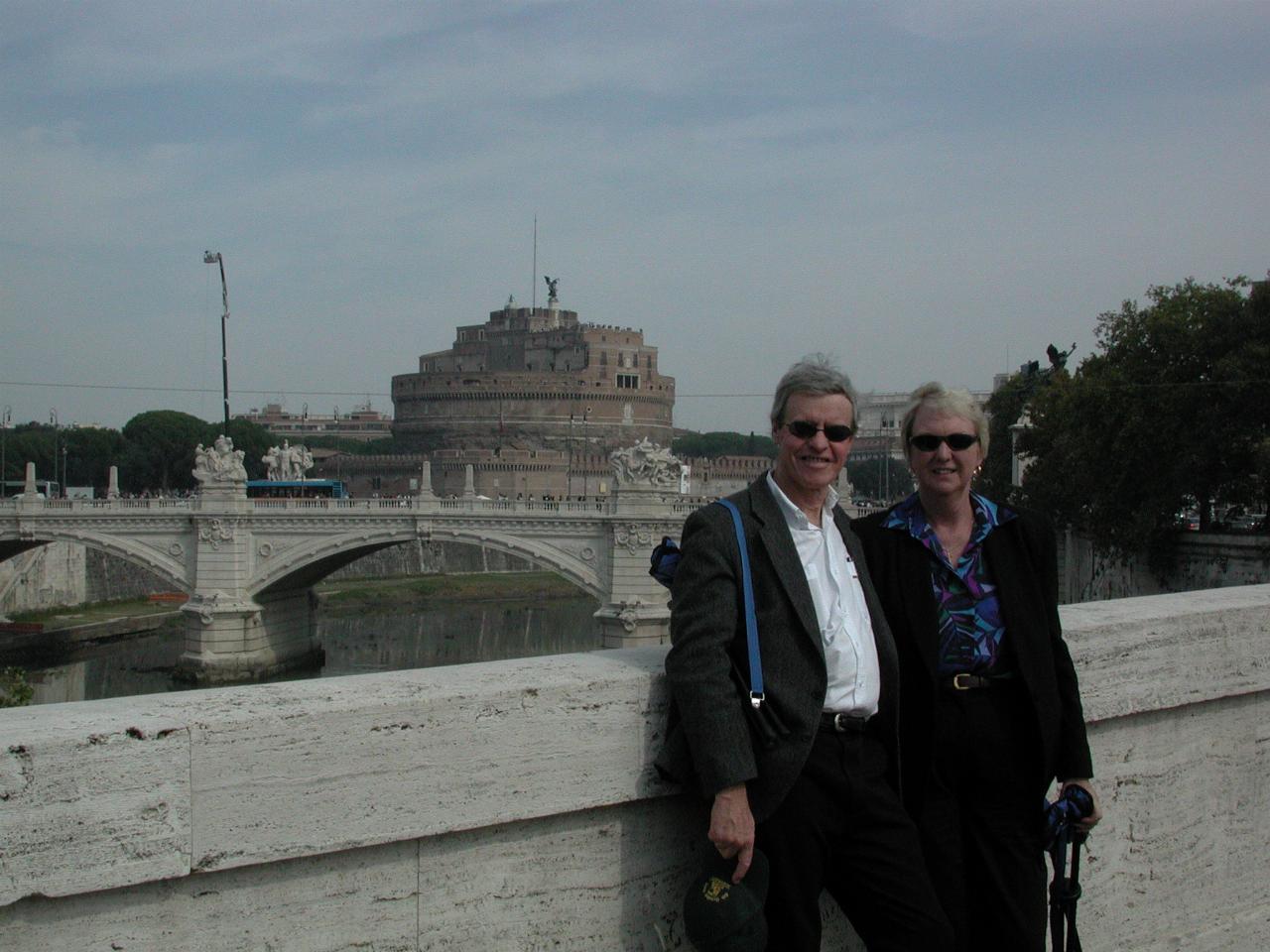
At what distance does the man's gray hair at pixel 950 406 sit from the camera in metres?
2.62

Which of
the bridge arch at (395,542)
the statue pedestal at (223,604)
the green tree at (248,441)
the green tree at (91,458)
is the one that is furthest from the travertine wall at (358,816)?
the green tree at (248,441)

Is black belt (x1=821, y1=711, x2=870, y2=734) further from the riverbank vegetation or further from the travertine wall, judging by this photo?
the riverbank vegetation

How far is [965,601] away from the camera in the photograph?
250 centimetres

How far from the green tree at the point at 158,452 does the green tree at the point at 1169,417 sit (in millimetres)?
39714

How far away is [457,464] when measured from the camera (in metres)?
64.7

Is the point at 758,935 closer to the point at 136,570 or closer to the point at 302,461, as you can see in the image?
the point at 302,461

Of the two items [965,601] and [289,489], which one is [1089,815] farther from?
[289,489]

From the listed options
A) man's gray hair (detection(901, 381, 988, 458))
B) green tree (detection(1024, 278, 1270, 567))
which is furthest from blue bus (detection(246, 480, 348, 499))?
man's gray hair (detection(901, 381, 988, 458))

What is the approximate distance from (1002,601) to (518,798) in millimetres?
917

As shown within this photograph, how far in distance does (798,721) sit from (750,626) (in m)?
0.17

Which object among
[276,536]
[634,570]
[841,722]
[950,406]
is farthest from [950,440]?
[276,536]

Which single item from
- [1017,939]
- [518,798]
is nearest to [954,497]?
[1017,939]

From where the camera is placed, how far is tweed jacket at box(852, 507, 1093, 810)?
242 centimetres

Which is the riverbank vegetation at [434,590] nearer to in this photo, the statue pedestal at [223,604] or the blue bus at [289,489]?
the blue bus at [289,489]
